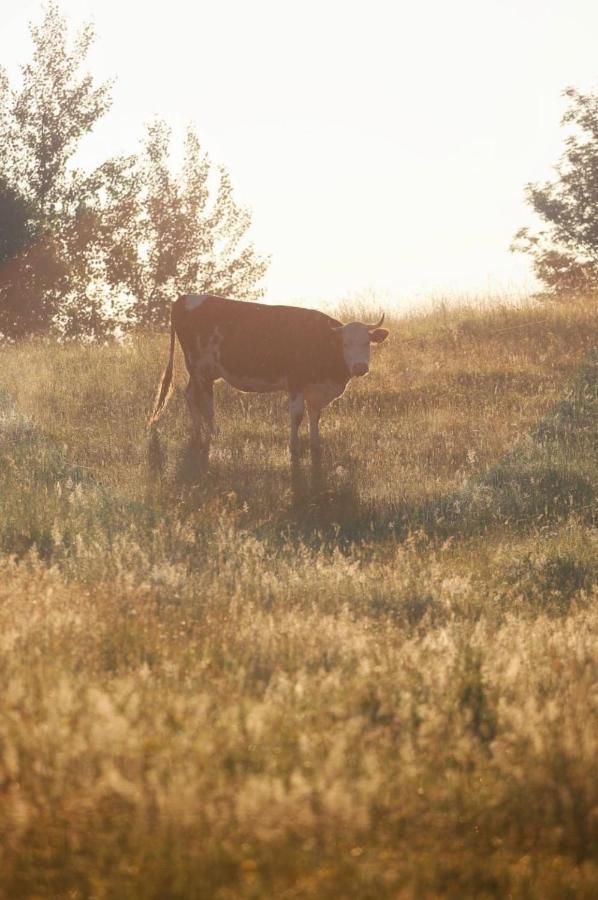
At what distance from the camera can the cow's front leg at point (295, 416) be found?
1377 centimetres

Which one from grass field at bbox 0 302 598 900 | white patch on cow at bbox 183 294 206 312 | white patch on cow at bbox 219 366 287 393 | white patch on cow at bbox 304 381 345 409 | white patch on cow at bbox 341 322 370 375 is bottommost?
grass field at bbox 0 302 598 900

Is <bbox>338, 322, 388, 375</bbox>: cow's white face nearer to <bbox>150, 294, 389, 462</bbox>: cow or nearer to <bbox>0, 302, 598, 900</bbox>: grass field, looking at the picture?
<bbox>150, 294, 389, 462</bbox>: cow

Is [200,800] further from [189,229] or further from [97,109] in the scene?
[189,229]

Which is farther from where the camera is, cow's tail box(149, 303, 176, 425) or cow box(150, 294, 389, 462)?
cow's tail box(149, 303, 176, 425)

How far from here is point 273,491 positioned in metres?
12.6

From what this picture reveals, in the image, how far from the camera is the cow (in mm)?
14047

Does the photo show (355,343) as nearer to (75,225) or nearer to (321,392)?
(321,392)

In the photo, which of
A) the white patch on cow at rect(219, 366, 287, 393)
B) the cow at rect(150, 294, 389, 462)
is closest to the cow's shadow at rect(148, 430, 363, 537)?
the cow at rect(150, 294, 389, 462)

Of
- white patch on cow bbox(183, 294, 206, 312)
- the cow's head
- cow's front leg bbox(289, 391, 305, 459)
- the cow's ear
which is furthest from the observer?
white patch on cow bbox(183, 294, 206, 312)

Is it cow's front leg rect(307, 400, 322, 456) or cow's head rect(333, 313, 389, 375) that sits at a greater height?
cow's head rect(333, 313, 389, 375)

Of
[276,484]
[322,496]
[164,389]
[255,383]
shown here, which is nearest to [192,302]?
[164,389]

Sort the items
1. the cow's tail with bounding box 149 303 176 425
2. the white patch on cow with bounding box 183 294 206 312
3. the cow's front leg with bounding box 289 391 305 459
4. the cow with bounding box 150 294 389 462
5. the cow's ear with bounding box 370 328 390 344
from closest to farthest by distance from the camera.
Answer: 1. the cow's front leg with bounding box 289 391 305 459
2. the cow with bounding box 150 294 389 462
3. the cow's ear with bounding box 370 328 390 344
4. the white patch on cow with bounding box 183 294 206 312
5. the cow's tail with bounding box 149 303 176 425

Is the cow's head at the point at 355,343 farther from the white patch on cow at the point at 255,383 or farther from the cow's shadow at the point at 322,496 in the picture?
the cow's shadow at the point at 322,496

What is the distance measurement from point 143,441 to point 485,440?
14.5 feet
